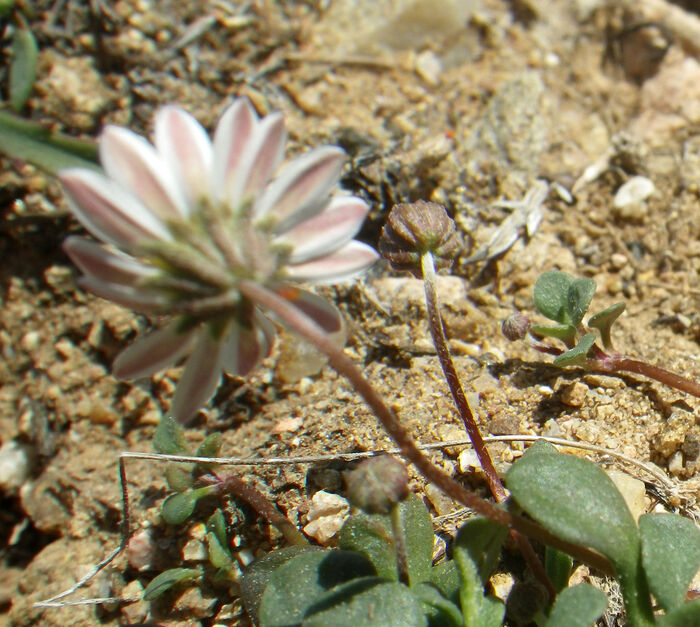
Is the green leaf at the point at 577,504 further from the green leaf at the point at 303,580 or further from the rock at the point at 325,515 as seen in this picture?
the rock at the point at 325,515

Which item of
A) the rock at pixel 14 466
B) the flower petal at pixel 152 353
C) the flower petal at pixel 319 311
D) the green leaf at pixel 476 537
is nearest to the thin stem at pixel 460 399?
the green leaf at pixel 476 537

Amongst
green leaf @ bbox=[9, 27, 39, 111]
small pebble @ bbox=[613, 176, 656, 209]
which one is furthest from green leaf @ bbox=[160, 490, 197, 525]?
small pebble @ bbox=[613, 176, 656, 209]

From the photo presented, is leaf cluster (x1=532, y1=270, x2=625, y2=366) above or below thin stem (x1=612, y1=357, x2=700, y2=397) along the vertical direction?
above

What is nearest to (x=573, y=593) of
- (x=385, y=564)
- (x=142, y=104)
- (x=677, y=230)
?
(x=385, y=564)

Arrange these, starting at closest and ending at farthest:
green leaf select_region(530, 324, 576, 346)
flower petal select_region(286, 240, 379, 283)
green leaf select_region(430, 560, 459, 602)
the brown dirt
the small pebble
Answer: flower petal select_region(286, 240, 379, 283)
green leaf select_region(430, 560, 459, 602)
green leaf select_region(530, 324, 576, 346)
the brown dirt
the small pebble

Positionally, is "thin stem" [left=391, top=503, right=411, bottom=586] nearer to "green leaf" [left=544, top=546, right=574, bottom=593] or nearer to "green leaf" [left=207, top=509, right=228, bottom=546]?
"green leaf" [left=544, top=546, right=574, bottom=593]

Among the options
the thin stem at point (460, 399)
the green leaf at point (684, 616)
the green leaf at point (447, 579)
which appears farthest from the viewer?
the thin stem at point (460, 399)

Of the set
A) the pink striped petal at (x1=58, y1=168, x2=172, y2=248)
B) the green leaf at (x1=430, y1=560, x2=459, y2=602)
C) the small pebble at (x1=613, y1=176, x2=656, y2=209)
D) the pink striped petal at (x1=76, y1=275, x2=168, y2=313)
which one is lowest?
the green leaf at (x1=430, y1=560, x2=459, y2=602)
